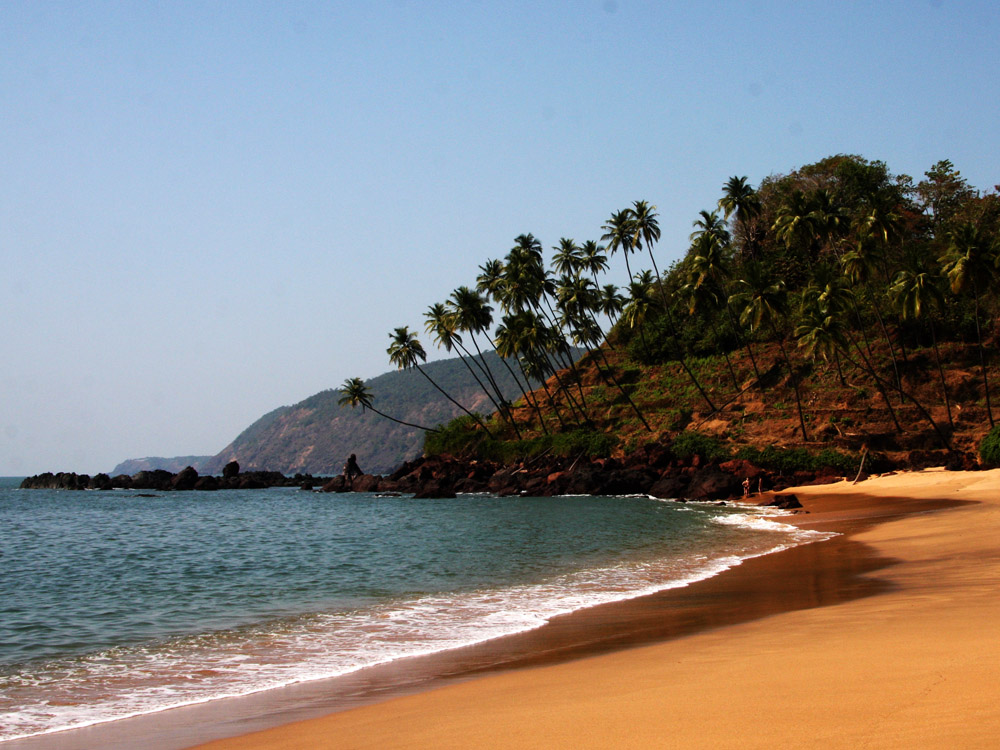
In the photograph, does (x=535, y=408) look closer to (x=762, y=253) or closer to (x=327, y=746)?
(x=762, y=253)

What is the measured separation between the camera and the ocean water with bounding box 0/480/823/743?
1052 centimetres

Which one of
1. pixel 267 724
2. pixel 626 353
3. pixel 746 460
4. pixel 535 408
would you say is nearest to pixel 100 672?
pixel 267 724

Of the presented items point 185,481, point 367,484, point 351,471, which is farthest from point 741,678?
point 185,481

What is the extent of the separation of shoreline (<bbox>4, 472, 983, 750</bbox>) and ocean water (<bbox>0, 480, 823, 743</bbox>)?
2.02 ft

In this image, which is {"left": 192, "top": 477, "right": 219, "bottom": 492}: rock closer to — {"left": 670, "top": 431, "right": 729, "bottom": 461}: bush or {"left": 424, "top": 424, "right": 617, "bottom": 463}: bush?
{"left": 424, "top": 424, "right": 617, "bottom": 463}: bush

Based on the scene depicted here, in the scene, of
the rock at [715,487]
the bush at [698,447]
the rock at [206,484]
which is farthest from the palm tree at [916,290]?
the rock at [206,484]

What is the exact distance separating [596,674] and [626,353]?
76.8m

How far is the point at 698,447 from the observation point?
5681 centimetres

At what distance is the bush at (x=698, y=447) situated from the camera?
5488 cm

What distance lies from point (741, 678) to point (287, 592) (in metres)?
12.6

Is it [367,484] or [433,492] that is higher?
[367,484]

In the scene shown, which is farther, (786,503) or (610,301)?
(610,301)

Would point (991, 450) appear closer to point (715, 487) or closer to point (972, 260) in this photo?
point (972, 260)

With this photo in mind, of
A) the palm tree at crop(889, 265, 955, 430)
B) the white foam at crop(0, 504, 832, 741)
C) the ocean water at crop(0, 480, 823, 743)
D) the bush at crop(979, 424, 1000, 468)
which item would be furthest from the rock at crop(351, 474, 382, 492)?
the white foam at crop(0, 504, 832, 741)
